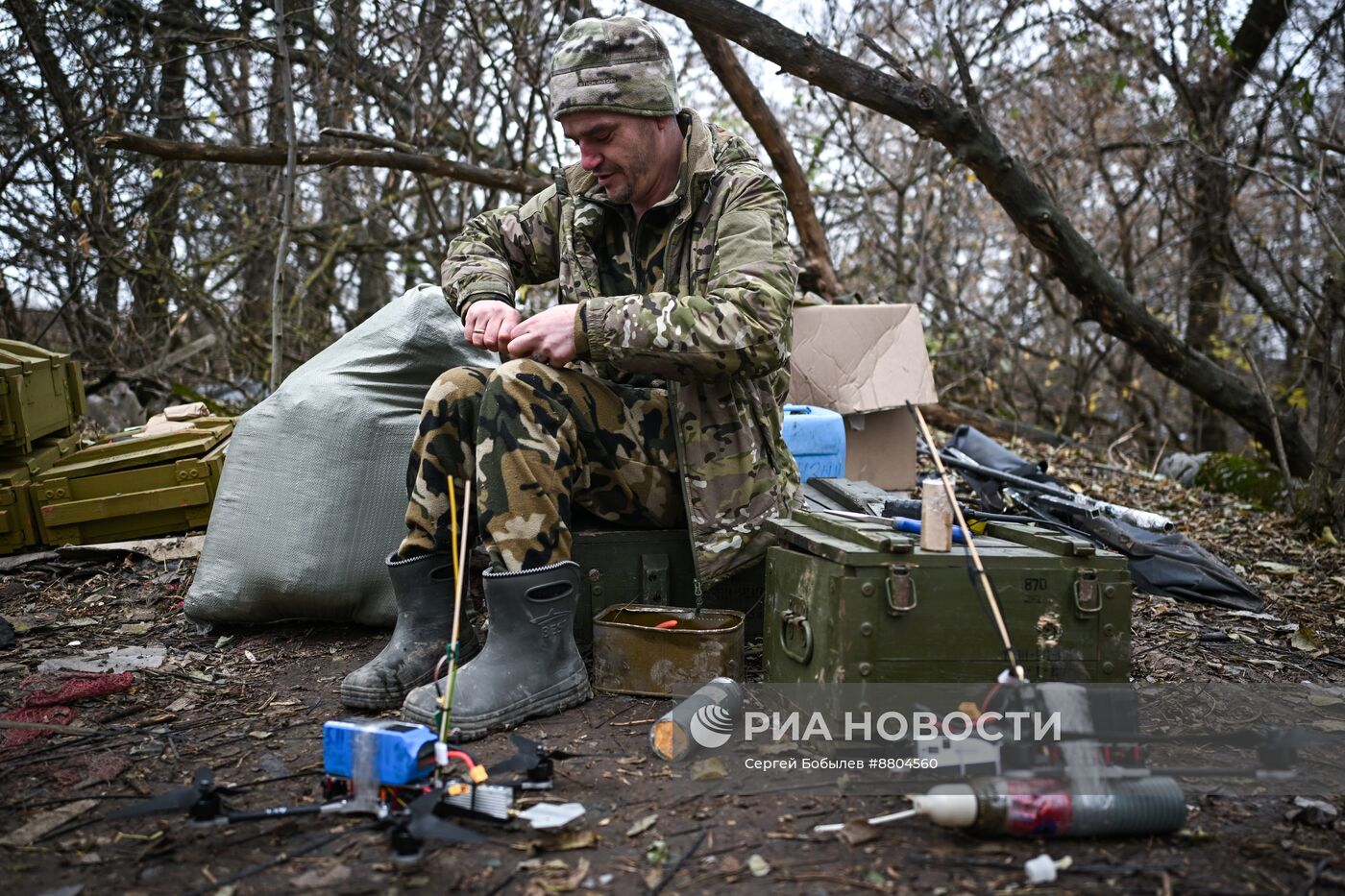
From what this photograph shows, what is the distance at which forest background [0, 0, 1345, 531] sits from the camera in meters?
5.66

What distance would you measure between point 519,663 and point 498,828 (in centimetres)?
59

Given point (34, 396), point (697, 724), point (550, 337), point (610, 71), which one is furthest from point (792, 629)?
point (34, 396)

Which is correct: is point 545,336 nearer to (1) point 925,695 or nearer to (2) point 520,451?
(2) point 520,451

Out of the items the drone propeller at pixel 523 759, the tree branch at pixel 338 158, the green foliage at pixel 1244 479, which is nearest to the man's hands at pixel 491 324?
the drone propeller at pixel 523 759

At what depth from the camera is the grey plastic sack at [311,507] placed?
3.18 meters

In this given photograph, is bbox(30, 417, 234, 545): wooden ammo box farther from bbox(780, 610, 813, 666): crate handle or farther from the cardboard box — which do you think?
bbox(780, 610, 813, 666): crate handle

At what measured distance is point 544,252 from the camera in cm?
336

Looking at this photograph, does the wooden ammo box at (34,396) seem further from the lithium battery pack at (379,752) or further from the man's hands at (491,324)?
the lithium battery pack at (379,752)

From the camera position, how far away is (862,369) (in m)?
4.85

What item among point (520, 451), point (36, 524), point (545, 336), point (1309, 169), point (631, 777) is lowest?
point (631, 777)

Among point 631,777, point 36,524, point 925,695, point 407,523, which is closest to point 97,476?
point 36,524

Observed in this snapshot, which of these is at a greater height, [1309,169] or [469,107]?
[469,107]

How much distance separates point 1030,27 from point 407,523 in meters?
7.32

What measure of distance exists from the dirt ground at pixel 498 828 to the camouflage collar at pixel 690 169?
4.49ft
